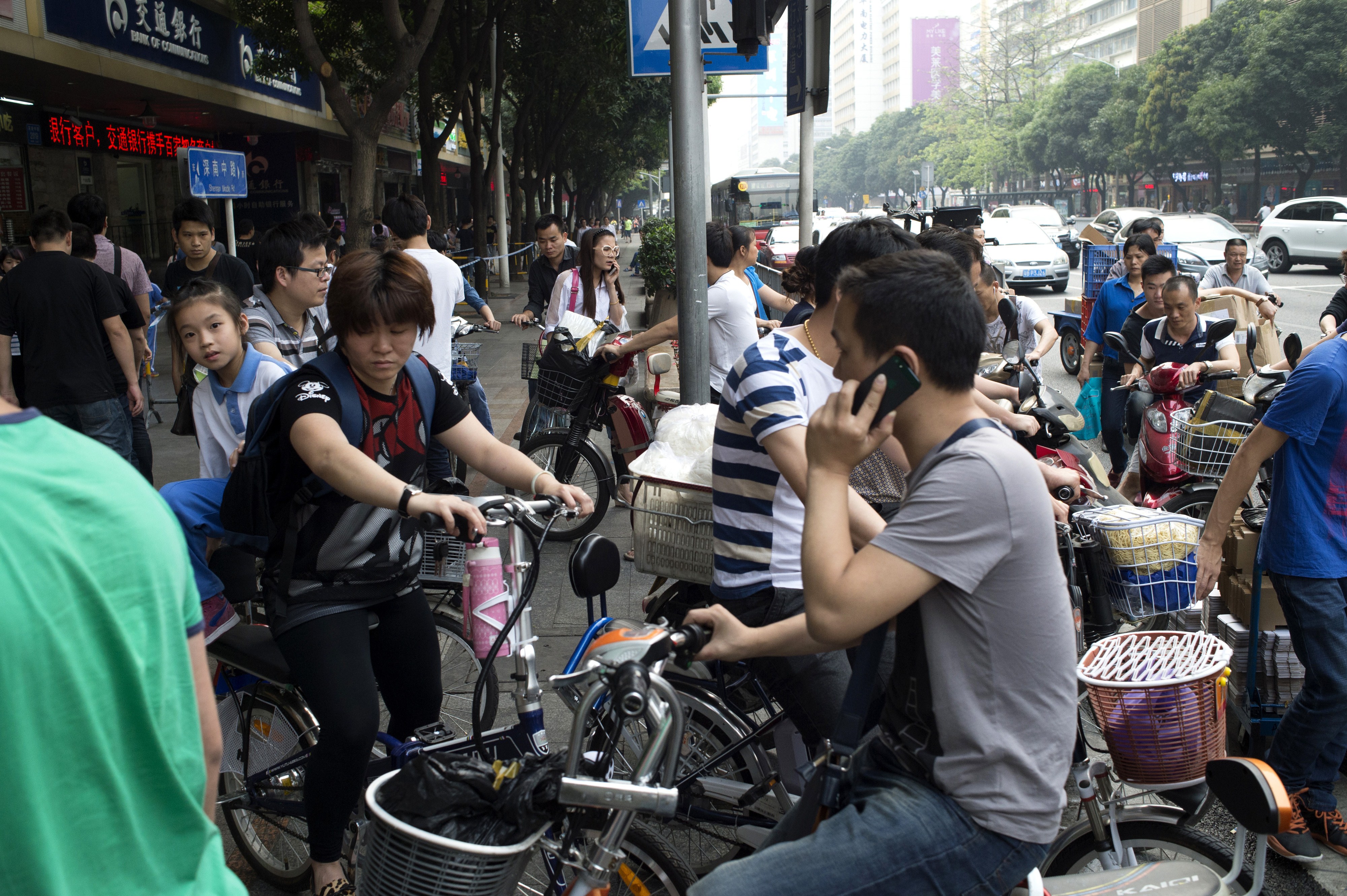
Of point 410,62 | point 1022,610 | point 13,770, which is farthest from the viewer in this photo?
point 410,62

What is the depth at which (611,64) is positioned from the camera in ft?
77.4

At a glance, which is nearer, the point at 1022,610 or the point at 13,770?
the point at 13,770

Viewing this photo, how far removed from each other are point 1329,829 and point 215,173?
955 cm

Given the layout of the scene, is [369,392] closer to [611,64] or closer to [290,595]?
[290,595]

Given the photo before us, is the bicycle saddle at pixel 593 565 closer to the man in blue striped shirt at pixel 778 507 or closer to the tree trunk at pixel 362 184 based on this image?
the man in blue striped shirt at pixel 778 507

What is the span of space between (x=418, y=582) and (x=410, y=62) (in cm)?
969

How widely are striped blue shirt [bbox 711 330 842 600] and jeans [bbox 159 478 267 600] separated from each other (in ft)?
4.66

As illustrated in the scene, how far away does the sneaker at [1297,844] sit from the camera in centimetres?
309

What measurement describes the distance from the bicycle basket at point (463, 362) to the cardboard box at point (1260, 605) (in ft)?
12.6

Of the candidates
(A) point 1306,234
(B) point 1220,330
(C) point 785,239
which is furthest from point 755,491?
(A) point 1306,234

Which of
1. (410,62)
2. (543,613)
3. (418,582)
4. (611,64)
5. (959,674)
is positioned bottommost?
(543,613)

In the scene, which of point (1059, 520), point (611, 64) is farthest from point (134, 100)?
point (1059, 520)

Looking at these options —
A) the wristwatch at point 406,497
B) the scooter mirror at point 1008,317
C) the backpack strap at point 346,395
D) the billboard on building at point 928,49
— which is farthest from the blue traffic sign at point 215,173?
the billboard on building at point 928,49

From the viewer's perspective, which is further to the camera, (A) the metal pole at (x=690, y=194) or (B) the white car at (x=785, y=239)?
(B) the white car at (x=785, y=239)
